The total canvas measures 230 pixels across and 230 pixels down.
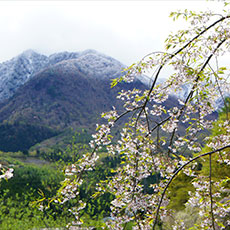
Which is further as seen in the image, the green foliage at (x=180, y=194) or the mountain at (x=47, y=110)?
the mountain at (x=47, y=110)

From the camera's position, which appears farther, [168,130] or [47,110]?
[47,110]

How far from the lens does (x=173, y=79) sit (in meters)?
3.27

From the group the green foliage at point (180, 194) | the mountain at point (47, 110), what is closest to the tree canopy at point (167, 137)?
the green foliage at point (180, 194)

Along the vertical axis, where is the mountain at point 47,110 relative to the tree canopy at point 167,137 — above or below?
below

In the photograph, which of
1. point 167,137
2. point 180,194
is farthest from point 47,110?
point 167,137

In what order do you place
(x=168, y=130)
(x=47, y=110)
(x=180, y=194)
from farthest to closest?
(x=47, y=110) → (x=180, y=194) → (x=168, y=130)

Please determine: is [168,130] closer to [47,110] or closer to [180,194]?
[180,194]

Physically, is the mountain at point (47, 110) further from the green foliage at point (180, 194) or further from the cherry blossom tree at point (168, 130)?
the cherry blossom tree at point (168, 130)

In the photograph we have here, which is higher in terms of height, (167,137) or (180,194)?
(167,137)

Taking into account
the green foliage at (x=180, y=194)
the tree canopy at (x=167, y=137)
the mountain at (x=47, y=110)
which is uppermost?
the tree canopy at (x=167, y=137)

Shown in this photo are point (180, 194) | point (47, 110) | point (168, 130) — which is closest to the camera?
point (168, 130)

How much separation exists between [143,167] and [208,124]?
1.14m

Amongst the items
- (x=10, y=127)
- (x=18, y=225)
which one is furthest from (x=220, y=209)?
(x=10, y=127)

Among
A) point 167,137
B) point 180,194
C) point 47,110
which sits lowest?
point 47,110
